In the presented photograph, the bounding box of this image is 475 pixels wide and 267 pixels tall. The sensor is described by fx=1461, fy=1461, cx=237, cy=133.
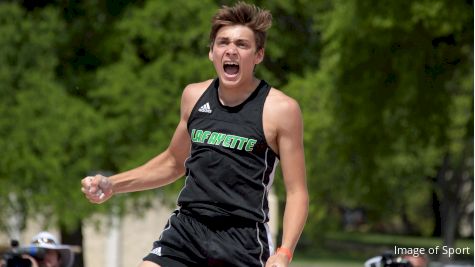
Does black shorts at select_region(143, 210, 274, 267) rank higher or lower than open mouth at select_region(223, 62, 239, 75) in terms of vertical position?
lower

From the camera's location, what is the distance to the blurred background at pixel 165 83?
2156 cm

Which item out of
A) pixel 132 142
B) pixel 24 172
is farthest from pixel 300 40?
pixel 24 172

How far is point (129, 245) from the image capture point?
2820 centimetres

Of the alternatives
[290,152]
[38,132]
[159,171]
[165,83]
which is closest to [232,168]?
[290,152]

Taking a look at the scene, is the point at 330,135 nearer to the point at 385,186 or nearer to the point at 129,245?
the point at 385,186

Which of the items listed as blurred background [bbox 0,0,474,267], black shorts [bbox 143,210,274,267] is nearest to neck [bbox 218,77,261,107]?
black shorts [bbox 143,210,274,267]

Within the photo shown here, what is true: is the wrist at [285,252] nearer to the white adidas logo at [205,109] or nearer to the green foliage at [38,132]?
the white adidas logo at [205,109]

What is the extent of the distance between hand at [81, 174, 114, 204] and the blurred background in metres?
14.5

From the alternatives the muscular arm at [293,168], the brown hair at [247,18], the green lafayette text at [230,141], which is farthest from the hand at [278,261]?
the brown hair at [247,18]

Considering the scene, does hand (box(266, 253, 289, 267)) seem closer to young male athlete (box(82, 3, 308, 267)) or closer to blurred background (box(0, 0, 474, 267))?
young male athlete (box(82, 3, 308, 267))

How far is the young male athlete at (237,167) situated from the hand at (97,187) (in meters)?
0.37

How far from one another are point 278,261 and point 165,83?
15783mm

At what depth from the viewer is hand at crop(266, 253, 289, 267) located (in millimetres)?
5949

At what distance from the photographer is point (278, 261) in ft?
19.6
